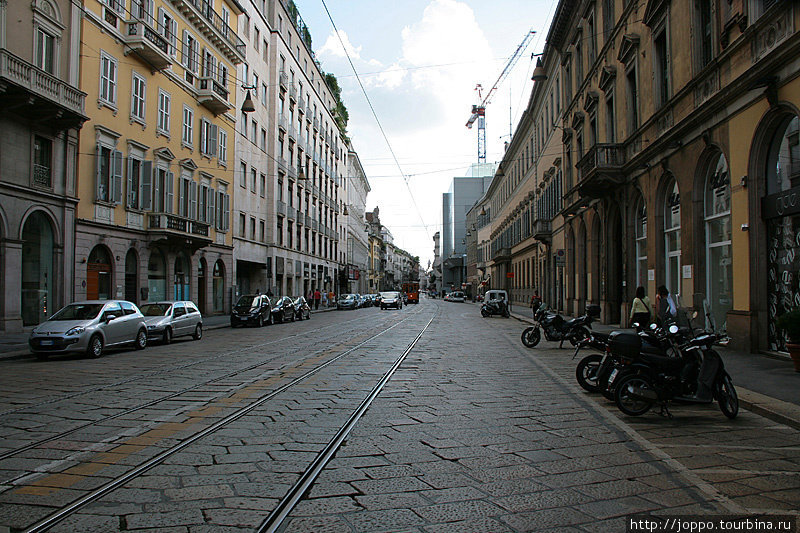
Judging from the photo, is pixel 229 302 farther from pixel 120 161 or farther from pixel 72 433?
pixel 72 433

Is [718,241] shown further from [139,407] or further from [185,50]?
[185,50]

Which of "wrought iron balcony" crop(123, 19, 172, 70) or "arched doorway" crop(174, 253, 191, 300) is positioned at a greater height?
"wrought iron balcony" crop(123, 19, 172, 70)

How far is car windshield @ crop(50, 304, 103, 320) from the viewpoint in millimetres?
15052

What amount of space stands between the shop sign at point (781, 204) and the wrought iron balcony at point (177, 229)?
78.2 ft

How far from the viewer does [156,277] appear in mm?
28844

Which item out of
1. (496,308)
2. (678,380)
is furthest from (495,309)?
(678,380)

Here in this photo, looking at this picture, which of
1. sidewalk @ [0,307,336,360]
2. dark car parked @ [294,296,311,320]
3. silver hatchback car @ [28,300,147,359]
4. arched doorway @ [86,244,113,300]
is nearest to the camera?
silver hatchback car @ [28,300,147,359]

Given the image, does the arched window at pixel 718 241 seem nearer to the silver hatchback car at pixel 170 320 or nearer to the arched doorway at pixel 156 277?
the silver hatchback car at pixel 170 320

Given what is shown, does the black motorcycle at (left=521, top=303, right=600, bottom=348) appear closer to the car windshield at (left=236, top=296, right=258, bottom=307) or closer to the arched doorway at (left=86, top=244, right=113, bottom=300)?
the car windshield at (left=236, top=296, right=258, bottom=307)

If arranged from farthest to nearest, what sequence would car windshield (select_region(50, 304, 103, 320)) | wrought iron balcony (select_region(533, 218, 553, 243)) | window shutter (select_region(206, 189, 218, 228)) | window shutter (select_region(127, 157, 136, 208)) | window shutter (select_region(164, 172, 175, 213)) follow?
wrought iron balcony (select_region(533, 218, 553, 243)) < window shutter (select_region(206, 189, 218, 228)) < window shutter (select_region(164, 172, 175, 213)) < window shutter (select_region(127, 157, 136, 208)) < car windshield (select_region(50, 304, 103, 320))

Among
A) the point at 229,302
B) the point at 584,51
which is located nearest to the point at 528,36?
the point at 584,51

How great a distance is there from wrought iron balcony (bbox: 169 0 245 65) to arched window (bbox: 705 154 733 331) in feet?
87.3

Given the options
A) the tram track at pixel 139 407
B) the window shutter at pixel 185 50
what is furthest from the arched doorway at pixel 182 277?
the tram track at pixel 139 407

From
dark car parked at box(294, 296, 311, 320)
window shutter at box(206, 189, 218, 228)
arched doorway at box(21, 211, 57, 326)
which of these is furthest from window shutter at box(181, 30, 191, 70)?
dark car parked at box(294, 296, 311, 320)
